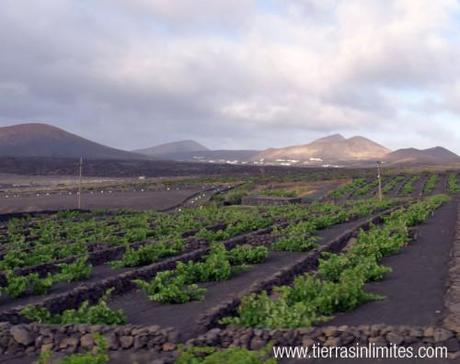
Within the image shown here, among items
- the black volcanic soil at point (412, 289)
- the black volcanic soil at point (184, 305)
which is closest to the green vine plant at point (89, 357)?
the black volcanic soil at point (184, 305)

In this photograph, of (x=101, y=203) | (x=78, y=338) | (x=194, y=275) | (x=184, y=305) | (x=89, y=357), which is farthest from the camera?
(x=101, y=203)

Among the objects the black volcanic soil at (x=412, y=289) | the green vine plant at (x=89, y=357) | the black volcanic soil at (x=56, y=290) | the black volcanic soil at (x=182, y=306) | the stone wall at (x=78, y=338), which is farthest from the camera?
the black volcanic soil at (x=56, y=290)

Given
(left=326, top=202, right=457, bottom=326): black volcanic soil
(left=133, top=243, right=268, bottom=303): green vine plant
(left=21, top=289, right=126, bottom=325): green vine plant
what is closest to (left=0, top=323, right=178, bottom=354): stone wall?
(left=21, top=289, right=126, bottom=325): green vine plant

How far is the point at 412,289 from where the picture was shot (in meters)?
14.3

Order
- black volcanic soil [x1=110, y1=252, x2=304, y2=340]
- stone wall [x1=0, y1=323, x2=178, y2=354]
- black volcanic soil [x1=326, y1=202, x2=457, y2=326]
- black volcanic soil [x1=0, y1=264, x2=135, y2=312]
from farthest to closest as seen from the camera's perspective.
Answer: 1. black volcanic soil [x1=0, y1=264, x2=135, y2=312]
2. black volcanic soil [x1=110, y1=252, x2=304, y2=340]
3. black volcanic soil [x1=326, y1=202, x2=457, y2=326]
4. stone wall [x1=0, y1=323, x2=178, y2=354]

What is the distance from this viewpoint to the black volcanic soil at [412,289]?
11.4 m

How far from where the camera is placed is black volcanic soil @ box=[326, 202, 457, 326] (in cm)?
1139

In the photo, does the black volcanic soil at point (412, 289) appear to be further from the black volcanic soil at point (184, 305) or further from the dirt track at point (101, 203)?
the dirt track at point (101, 203)

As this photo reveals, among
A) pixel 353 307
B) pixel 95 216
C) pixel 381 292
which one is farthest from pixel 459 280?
pixel 95 216

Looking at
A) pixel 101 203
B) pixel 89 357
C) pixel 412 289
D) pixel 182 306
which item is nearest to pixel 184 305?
pixel 182 306

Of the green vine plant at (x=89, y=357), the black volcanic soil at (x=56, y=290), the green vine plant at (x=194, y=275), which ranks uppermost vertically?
the green vine plant at (x=89, y=357)

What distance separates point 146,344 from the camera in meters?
9.68

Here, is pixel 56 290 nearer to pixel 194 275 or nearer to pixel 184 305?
pixel 194 275

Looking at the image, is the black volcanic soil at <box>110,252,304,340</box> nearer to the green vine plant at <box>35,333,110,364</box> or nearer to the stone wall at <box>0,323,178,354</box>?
the stone wall at <box>0,323,178,354</box>
